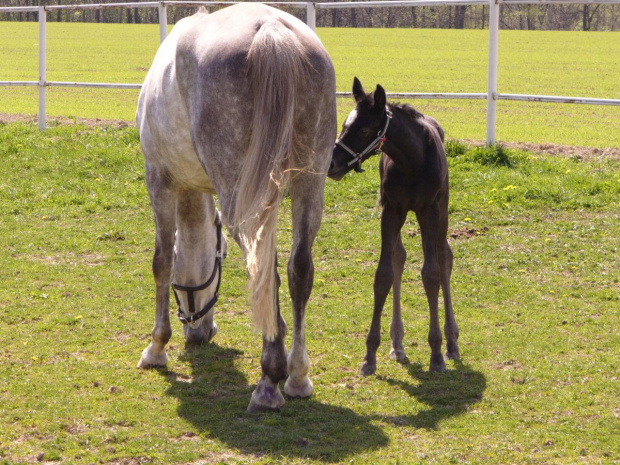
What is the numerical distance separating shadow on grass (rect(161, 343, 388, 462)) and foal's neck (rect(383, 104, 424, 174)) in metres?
1.62

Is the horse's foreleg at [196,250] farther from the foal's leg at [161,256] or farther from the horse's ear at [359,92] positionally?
the horse's ear at [359,92]

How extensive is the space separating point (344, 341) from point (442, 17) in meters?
59.0

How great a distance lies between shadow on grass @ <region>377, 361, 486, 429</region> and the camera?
182 inches

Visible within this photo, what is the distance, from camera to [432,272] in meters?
5.56

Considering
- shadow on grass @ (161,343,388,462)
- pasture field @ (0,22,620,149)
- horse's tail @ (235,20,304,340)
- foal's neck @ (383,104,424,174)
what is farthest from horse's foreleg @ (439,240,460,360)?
pasture field @ (0,22,620,149)

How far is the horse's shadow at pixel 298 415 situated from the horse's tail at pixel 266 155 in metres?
0.53

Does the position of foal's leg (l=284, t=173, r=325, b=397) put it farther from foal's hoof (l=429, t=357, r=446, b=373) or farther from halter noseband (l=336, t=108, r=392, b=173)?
foal's hoof (l=429, t=357, r=446, b=373)

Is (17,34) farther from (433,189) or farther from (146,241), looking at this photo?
(433,189)

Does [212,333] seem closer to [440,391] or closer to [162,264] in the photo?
[162,264]

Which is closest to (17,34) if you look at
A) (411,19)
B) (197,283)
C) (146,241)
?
(411,19)

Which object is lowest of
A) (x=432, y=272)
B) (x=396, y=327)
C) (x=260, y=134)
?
(x=396, y=327)

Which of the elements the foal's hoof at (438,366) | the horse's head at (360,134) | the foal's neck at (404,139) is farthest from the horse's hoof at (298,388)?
the foal's neck at (404,139)

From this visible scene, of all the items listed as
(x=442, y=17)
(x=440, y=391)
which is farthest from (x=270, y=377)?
(x=442, y=17)

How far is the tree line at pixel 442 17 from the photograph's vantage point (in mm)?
55188
